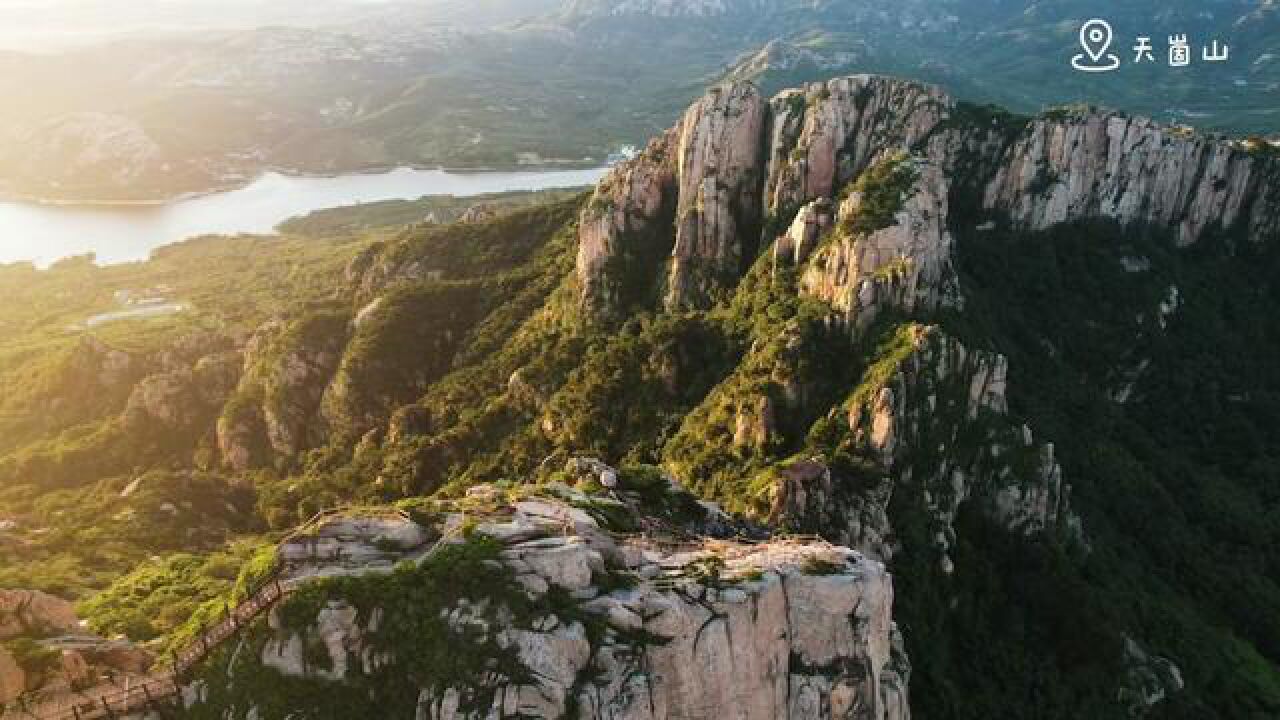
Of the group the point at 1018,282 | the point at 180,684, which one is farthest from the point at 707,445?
the point at 1018,282

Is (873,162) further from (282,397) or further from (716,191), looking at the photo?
(282,397)

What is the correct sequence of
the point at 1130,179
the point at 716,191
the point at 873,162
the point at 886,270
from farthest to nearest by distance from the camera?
the point at 1130,179 → the point at 716,191 → the point at 873,162 → the point at 886,270

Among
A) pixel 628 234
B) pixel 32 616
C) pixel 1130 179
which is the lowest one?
pixel 32 616

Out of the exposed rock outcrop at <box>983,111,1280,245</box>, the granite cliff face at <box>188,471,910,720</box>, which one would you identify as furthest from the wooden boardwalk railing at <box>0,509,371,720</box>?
the exposed rock outcrop at <box>983,111,1280,245</box>

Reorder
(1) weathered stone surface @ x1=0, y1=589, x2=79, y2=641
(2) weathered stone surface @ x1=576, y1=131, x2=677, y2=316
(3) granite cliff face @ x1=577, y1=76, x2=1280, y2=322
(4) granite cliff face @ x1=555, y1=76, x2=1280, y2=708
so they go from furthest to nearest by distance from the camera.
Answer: (2) weathered stone surface @ x1=576, y1=131, x2=677, y2=316
(3) granite cliff face @ x1=577, y1=76, x2=1280, y2=322
(4) granite cliff face @ x1=555, y1=76, x2=1280, y2=708
(1) weathered stone surface @ x1=0, y1=589, x2=79, y2=641

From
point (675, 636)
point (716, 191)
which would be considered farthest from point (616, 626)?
point (716, 191)

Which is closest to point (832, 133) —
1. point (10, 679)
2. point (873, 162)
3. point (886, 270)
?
point (873, 162)

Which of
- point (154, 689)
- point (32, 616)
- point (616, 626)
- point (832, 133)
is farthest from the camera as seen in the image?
point (832, 133)

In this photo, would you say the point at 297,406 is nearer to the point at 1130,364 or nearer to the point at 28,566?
the point at 28,566

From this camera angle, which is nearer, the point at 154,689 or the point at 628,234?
the point at 154,689

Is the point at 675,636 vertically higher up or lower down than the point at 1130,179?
lower down

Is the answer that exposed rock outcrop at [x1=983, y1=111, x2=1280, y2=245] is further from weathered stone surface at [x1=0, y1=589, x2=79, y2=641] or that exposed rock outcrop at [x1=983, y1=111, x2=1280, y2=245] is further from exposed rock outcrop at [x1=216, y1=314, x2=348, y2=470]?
weathered stone surface at [x1=0, y1=589, x2=79, y2=641]
